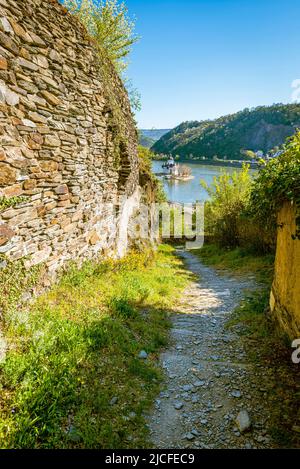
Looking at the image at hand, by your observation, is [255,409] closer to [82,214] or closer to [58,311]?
[58,311]

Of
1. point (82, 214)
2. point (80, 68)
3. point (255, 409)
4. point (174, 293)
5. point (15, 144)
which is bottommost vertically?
point (174, 293)

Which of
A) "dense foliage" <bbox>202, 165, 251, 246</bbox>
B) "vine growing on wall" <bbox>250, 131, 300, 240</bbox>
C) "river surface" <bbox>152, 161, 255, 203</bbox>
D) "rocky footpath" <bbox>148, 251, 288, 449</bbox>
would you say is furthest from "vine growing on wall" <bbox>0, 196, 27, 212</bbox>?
"river surface" <bbox>152, 161, 255, 203</bbox>

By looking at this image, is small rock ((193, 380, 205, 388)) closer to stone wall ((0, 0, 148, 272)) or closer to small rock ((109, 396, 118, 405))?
small rock ((109, 396, 118, 405))

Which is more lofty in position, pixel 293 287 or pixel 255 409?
pixel 293 287

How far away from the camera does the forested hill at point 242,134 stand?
68.1 meters

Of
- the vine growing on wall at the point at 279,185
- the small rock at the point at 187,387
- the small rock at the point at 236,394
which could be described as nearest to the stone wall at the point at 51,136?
the small rock at the point at 187,387

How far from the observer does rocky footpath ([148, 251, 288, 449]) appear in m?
2.46

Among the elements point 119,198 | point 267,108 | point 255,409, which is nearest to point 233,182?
point 119,198

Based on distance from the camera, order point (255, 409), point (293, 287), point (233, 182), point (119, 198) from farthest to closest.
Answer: point (233, 182), point (119, 198), point (293, 287), point (255, 409)

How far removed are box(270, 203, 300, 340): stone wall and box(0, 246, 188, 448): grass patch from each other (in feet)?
5.52

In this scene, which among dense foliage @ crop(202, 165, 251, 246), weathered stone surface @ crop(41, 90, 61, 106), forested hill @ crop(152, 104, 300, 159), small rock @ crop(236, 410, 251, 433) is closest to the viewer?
Result: small rock @ crop(236, 410, 251, 433)

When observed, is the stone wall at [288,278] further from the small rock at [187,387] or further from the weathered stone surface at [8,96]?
the weathered stone surface at [8,96]

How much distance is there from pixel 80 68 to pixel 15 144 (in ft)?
7.61

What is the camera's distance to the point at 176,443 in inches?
96.4
